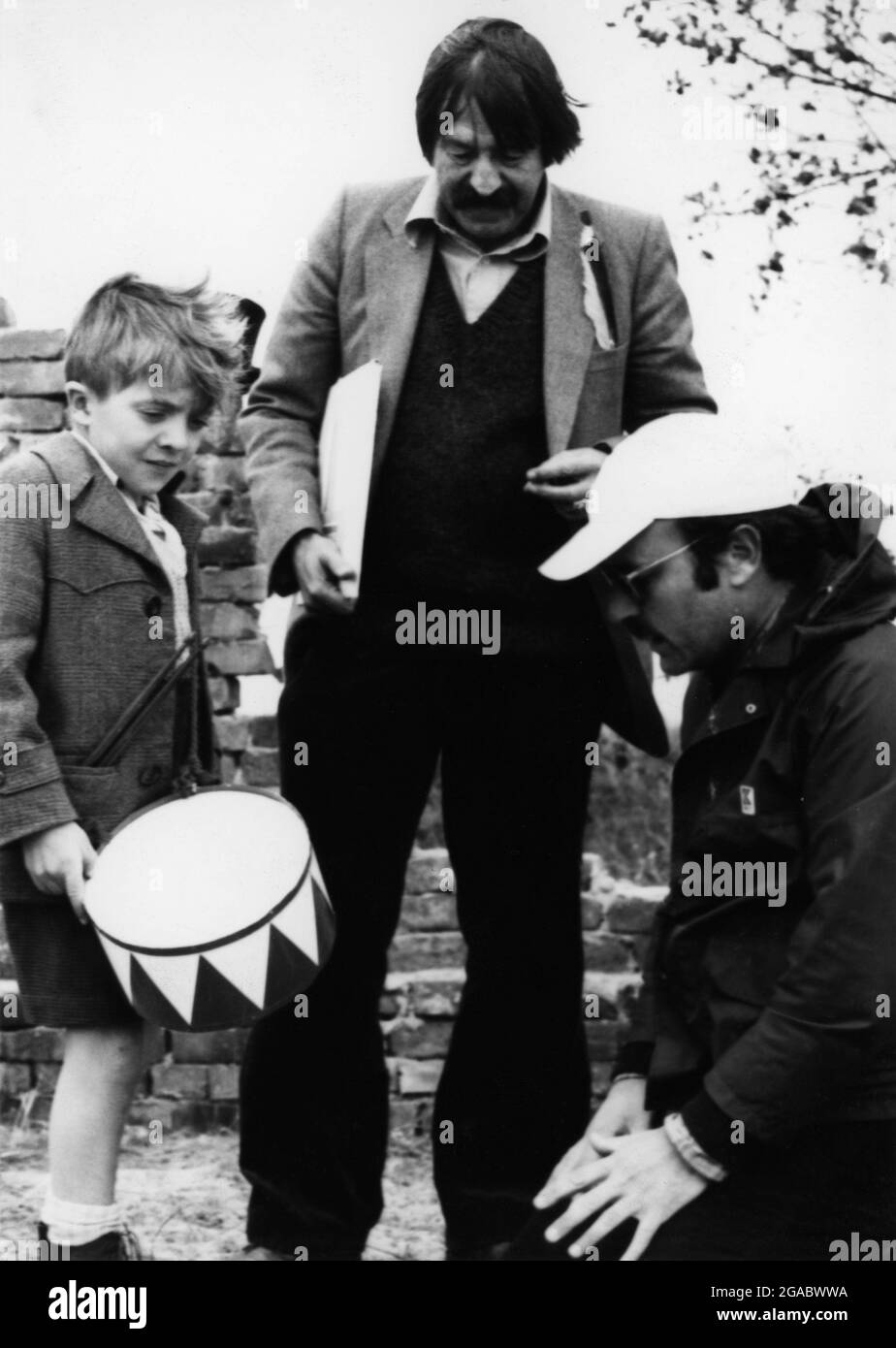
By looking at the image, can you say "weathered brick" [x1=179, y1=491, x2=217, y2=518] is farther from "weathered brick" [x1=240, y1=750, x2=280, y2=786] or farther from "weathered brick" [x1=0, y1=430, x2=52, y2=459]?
"weathered brick" [x1=240, y1=750, x2=280, y2=786]

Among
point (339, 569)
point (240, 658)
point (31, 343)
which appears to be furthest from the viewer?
point (240, 658)

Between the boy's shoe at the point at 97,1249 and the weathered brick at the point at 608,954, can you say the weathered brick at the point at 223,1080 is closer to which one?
the boy's shoe at the point at 97,1249

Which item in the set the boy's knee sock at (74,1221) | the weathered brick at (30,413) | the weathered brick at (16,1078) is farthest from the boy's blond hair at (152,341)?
the weathered brick at (16,1078)

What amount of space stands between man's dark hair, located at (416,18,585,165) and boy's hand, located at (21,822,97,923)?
1.48 m

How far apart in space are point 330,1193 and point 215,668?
1189 millimetres

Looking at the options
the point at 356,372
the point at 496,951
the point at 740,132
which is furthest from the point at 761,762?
the point at 740,132

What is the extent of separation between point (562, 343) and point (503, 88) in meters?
0.48

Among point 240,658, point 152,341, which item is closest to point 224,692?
point 240,658

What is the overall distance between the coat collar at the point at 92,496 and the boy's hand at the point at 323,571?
0.92 ft

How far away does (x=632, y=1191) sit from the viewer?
2473 mm

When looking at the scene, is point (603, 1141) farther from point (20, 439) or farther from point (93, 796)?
point (20, 439)

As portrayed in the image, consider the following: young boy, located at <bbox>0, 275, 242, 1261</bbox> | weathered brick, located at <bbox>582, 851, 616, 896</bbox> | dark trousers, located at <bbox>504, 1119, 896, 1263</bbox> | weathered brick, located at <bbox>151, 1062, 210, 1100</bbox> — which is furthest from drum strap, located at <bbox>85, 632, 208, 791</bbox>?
dark trousers, located at <bbox>504, 1119, 896, 1263</bbox>

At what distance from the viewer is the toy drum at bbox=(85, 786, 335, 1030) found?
2.69 metres

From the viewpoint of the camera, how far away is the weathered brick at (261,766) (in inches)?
146
